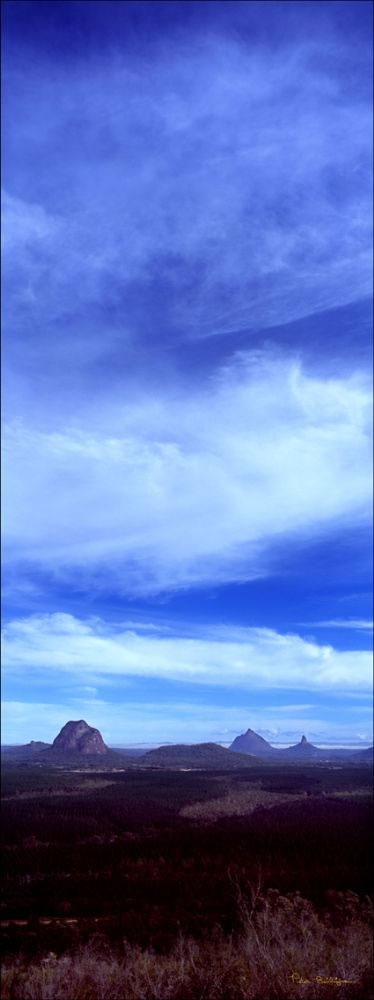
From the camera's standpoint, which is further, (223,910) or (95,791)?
(95,791)

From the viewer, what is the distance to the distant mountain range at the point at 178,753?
13231 centimetres

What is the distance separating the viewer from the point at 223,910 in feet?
75.7

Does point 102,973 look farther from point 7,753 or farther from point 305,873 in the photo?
point 7,753

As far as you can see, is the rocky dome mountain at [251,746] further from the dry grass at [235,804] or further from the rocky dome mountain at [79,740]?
the dry grass at [235,804]

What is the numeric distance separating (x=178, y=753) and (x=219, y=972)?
161m

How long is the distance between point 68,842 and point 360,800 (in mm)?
26850

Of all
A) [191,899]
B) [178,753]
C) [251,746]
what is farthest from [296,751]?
[191,899]

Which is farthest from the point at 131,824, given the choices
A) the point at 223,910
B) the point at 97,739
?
the point at 97,739

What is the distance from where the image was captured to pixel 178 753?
163 meters

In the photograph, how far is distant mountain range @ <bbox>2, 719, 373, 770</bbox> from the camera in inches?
5209
